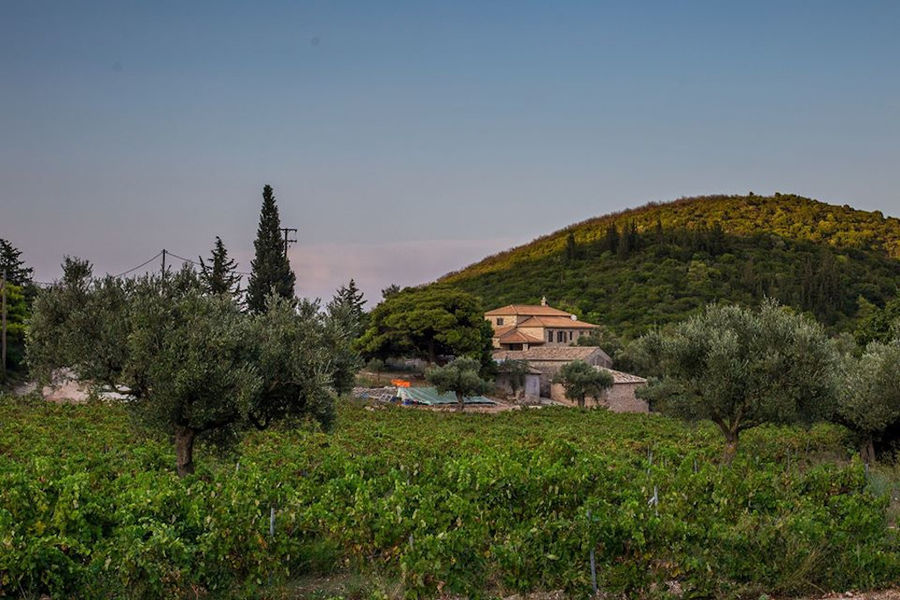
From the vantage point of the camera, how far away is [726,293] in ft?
315

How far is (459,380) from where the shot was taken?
170 feet

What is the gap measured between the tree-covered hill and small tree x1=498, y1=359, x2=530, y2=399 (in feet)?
68.0

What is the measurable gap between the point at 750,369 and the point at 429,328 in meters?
44.1

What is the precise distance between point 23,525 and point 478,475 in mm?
6168

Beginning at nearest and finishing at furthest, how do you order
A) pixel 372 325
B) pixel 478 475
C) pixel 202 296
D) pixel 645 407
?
pixel 478 475 → pixel 202 296 → pixel 645 407 → pixel 372 325

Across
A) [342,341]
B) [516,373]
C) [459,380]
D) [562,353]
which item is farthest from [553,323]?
[342,341]

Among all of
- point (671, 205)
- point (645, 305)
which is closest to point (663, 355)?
point (645, 305)

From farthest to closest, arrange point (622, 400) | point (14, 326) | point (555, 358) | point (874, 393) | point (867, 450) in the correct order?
point (555, 358) < point (622, 400) < point (14, 326) < point (867, 450) < point (874, 393)

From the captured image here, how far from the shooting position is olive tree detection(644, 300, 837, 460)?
21.1m

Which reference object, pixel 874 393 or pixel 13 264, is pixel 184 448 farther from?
pixel 13 264

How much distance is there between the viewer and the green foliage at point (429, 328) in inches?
2478

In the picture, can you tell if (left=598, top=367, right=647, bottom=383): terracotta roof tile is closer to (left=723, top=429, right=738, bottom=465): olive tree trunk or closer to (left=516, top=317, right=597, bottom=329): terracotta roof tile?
(left=516, top=317, right=597, bottom=329): terracotta roof tile

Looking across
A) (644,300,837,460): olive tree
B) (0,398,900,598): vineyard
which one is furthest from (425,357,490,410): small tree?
(0,398,900,598): vineyard

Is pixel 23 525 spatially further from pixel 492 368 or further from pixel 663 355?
pixel 492 368
